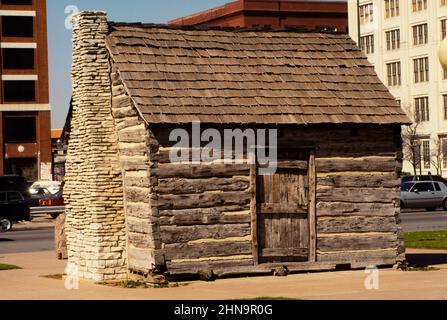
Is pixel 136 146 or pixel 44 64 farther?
pixel 44 64

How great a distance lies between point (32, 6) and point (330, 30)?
6400 centimetres

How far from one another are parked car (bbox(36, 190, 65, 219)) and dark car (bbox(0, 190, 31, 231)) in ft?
14.6

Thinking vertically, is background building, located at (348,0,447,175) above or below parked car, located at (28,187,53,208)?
above

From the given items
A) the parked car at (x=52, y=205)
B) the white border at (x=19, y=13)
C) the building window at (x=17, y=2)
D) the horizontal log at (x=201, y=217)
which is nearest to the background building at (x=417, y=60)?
the white border at (x=19, y=13)

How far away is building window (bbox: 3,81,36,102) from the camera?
277 feet

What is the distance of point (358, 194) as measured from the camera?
22.1 m

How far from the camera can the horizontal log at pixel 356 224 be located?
71.7 ft

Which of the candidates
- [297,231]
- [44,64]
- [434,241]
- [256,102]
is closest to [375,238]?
[297,231]

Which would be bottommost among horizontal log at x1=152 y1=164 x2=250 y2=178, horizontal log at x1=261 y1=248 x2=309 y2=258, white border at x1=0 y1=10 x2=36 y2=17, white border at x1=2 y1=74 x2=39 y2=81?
horizontal log at x1=261 y1=248 x2=309 y2=258

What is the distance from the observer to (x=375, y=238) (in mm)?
22203

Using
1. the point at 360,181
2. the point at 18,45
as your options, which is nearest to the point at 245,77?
the point at 360,181

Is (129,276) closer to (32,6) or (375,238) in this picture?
(375,238)

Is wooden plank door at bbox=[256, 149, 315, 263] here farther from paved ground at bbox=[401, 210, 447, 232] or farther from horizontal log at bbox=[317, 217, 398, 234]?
paved ground at bbox=[401, 210, 447, 232]

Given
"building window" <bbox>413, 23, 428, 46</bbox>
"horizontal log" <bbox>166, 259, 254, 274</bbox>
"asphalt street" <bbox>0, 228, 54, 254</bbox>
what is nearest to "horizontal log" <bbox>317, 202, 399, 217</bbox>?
"horizontal log" <bbox>166, 259, 254, 274</bbox>
